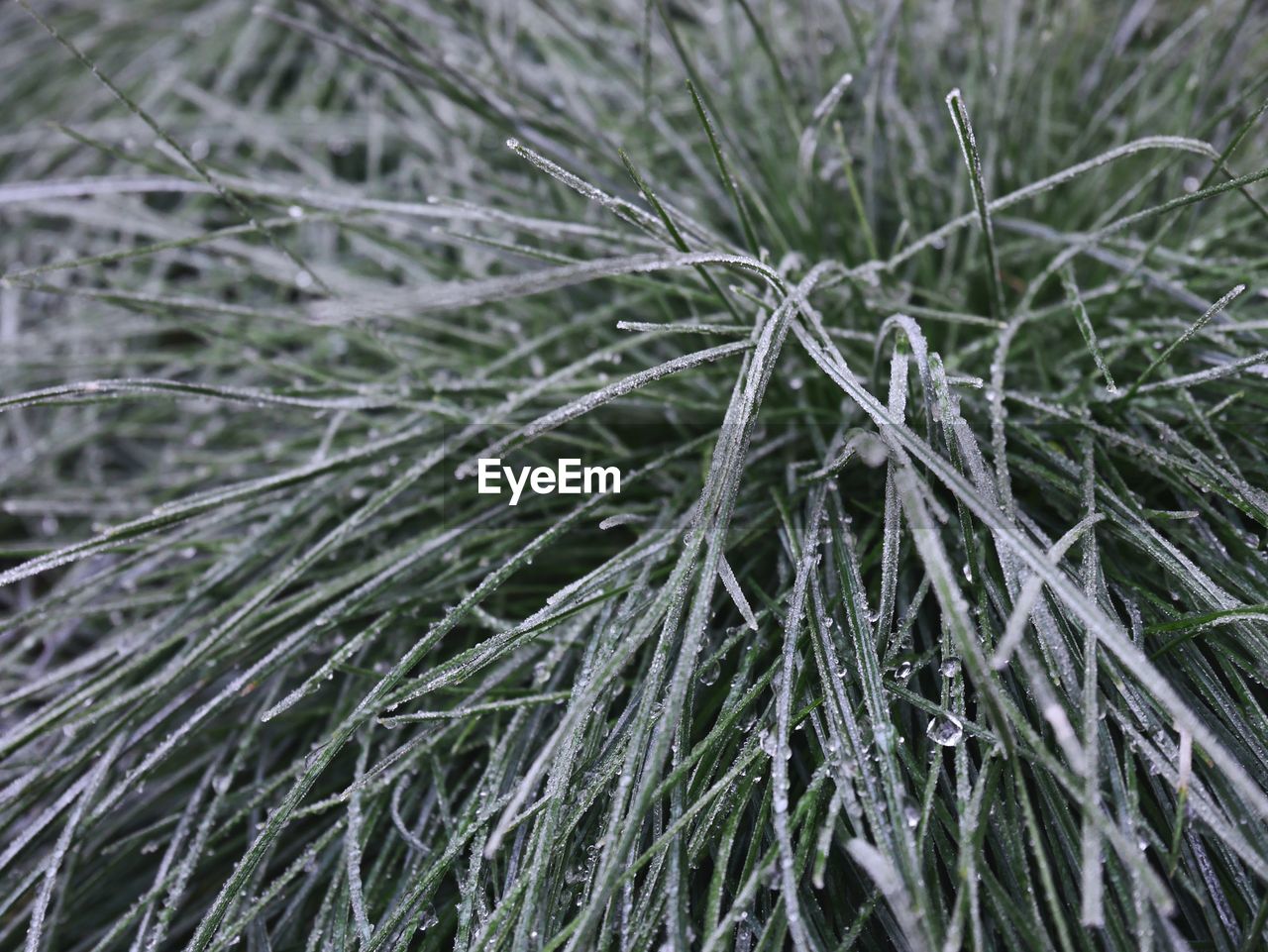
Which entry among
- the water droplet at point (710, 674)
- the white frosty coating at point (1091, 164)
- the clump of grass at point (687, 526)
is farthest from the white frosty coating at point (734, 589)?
the white frosty coating at point (1091, 164)

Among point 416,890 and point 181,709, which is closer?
point 416,890

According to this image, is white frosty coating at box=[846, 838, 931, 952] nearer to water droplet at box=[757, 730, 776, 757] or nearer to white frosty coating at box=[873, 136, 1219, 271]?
water droplet at box=[757, 730, 776, 757]

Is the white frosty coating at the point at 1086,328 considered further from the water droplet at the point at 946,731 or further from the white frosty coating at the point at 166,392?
the white frosty coating at the point at 166,392

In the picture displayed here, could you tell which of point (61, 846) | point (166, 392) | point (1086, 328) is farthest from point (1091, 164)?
point (61, 846)

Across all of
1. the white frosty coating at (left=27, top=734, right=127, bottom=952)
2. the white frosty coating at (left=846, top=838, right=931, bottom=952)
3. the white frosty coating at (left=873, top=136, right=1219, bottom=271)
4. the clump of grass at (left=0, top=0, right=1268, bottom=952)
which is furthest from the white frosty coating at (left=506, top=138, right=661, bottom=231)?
the white frosty coating at (left=27, top=734, right=127, bottom=952)

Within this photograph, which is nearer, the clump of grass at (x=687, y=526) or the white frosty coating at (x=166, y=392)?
the clump of grass at (x=687, y=526)

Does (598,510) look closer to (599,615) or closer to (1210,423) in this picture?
(599,615)

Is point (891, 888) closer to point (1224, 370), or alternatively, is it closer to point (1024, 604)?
point (1024, 604)

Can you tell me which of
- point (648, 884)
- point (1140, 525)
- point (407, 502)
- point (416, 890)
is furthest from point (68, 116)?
point (1140, 525)
